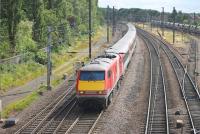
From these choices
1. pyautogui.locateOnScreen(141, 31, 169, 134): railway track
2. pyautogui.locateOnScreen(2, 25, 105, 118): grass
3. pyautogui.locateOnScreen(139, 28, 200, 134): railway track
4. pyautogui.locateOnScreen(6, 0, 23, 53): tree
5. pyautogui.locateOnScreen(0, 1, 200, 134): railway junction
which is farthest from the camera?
pyautogui.locateOnScreen(6, 0, 23, 53): tree

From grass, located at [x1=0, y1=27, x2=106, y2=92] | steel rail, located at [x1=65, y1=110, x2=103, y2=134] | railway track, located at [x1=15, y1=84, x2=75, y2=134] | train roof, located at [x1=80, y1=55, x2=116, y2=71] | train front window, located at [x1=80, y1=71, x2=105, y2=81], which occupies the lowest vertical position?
railway track, located at [x1=15, y1=84, x2=75, y2=134]

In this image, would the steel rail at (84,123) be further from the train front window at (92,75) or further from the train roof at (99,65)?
the train roof at (99,65)

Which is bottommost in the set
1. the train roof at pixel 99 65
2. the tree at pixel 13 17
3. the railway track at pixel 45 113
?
the railway track at pixel 45 113

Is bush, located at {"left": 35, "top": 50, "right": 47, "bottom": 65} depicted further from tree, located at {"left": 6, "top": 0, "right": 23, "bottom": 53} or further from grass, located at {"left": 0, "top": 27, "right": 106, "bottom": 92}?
tree, located at {"left": 6, "top": 0, "right": 23, "bottom": 53}

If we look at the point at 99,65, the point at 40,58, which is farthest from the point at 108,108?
the point at 40,58

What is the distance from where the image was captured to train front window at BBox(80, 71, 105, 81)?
28703 millimetres

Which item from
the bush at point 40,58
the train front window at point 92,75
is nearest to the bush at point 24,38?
the bush at point 40,58

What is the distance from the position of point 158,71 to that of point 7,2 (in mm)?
17707

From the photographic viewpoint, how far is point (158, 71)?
4878cm

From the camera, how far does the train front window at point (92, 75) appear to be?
94.2 ft

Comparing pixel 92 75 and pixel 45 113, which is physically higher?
pixel 92 75

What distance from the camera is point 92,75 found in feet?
94.4

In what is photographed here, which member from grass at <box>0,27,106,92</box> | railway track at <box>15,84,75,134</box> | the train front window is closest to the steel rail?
railway track at <box>15,84,75,134</box>

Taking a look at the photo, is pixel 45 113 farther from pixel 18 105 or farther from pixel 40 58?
pixel 40 58
